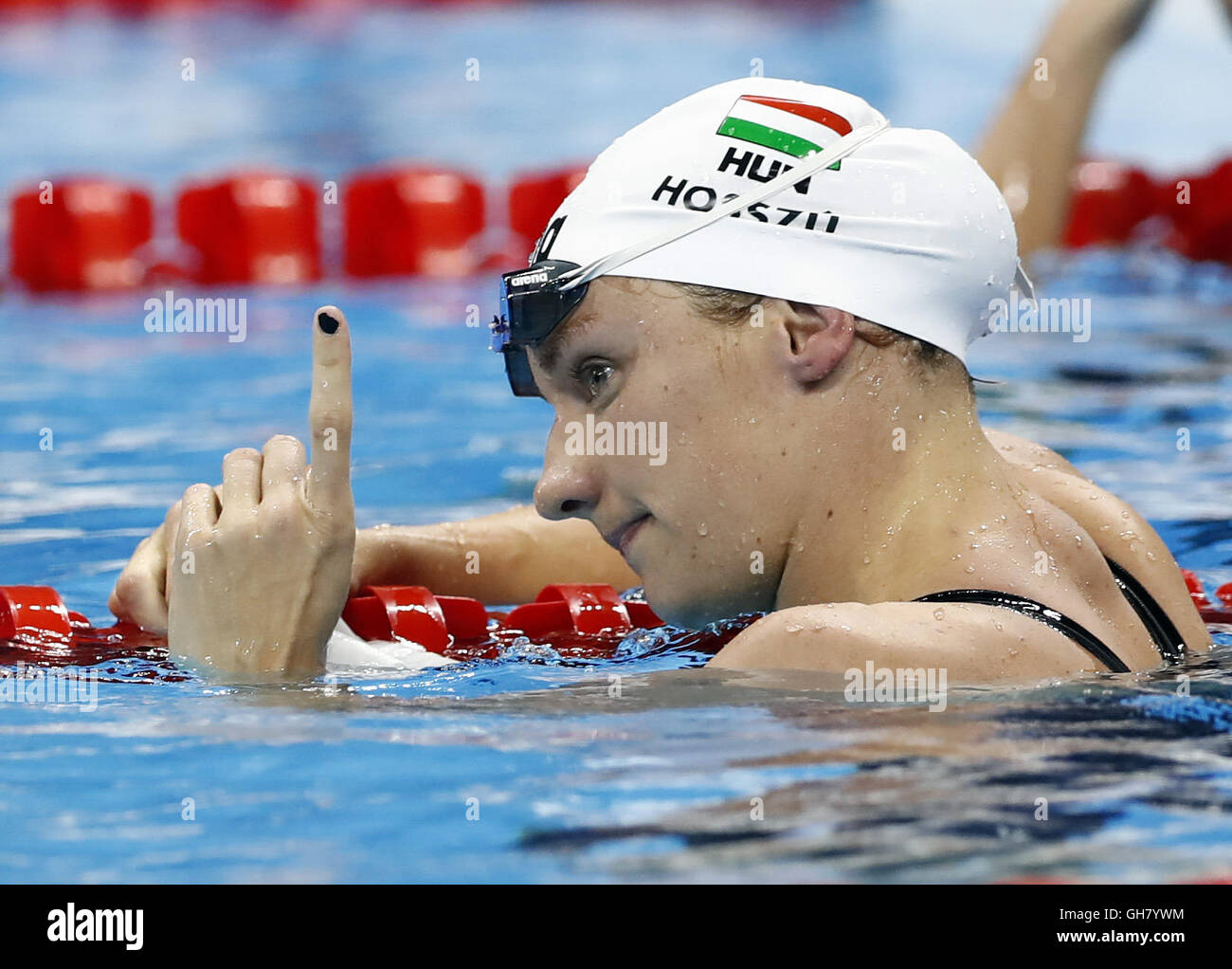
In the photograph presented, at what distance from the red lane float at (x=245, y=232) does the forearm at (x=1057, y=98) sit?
12.4 ft

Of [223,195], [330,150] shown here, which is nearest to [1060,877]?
[223,195]

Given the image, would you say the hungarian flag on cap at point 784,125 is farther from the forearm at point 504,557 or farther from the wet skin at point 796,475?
the forearm at point 504,557

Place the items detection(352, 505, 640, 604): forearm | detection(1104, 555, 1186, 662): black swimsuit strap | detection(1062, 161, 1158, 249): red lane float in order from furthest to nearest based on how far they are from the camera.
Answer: detection(1062, 161, 1158, 249): red lane float
detection(352, 505, 640, 604): forearm
detection(1104, 555, 1186, 662): black swimsuit strap

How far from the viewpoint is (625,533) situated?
98.0 inches

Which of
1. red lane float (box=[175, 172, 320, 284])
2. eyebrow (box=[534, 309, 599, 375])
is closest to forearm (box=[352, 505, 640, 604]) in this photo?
eyebrow (box=[534, 309, 599, 375])

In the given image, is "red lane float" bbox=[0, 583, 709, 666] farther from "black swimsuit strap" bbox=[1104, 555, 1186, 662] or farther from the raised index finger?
"black swimsuit strap" bbox=[1104, 555, 1186, 662]

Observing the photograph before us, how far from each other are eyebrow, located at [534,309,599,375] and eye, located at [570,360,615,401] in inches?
Answer: 1.3

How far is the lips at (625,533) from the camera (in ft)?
8.08

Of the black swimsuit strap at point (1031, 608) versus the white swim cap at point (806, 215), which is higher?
the white swim cap at point (806, 215)

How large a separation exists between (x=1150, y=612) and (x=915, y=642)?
0.61 metres

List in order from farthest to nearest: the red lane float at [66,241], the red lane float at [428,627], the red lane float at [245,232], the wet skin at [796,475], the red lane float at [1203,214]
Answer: the red lane float at [1203,214] < the red lane float at [245,232] < the red lane float at [66,241] < the red lane float at [428,627] < the wet skin at [796,475]

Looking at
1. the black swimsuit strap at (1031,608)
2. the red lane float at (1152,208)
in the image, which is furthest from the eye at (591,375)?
the red lane float at (1152,208)

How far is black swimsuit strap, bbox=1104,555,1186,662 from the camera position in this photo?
103 inches
